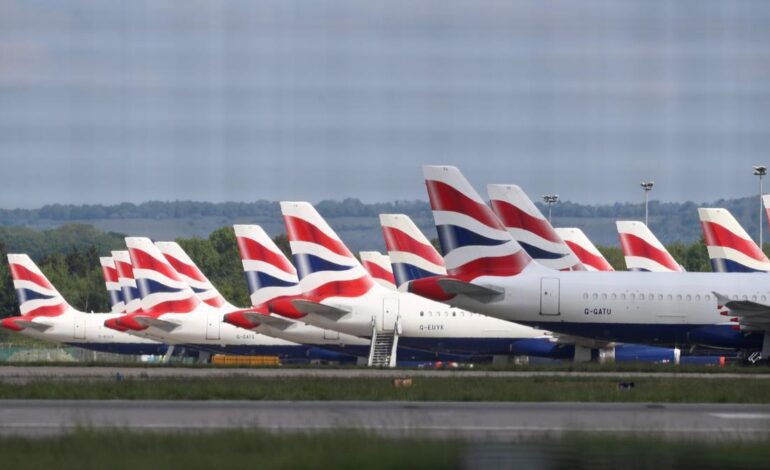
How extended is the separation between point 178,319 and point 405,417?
58337 mm

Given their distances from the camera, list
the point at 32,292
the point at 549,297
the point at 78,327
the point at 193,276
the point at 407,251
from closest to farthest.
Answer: the point at 549,297 → the point at 407,251 → the point at 193,276 → the point at 78,327 → the point at 32,292

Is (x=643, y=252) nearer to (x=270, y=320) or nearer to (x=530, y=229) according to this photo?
(x=530, y=229)

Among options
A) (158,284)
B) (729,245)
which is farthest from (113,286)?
(729,245)

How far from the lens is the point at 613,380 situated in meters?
42.6

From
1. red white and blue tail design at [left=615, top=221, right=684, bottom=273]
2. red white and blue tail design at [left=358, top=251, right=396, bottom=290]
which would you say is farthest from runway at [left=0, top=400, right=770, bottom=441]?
red white and blue tail design at [left=358, top=251, right=396, bottom=290]

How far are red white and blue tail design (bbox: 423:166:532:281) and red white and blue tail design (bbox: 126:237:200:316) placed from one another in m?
34.9

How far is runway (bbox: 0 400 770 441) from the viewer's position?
963 inches

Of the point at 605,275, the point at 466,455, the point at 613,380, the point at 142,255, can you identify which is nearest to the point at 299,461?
the point at 466,455

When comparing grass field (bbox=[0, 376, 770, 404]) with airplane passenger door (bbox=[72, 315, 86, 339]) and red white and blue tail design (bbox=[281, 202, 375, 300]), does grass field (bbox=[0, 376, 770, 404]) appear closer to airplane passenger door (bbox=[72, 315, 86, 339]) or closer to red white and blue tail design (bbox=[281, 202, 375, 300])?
red white and blue tail design (bbox=[281, 202, 375, 300])

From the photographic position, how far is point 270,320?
240 feet

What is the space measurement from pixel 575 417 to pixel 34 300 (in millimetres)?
72845

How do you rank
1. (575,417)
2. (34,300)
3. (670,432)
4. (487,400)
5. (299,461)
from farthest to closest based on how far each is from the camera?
1. (34,300)
2. (487,400)
3. (575,417)
4. (670,432)
5. (299,461)

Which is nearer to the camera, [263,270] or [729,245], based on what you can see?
[729,245]

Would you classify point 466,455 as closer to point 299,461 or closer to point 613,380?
point 299,461
